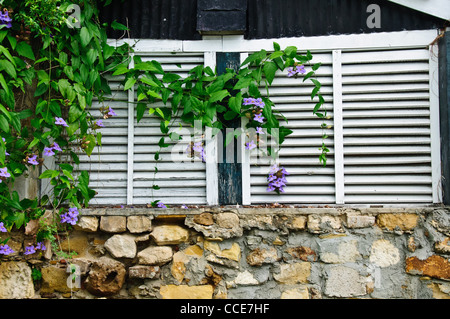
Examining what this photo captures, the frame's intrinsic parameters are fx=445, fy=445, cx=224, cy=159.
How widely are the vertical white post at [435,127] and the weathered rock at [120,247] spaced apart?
2.25 meters

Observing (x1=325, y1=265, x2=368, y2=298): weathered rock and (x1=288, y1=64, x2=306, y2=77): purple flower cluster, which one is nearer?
(x1=325, y1=265, x2=368, y2=298): weathered rock

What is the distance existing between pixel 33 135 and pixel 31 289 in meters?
1.11

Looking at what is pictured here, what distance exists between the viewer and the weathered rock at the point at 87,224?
3.25 metres

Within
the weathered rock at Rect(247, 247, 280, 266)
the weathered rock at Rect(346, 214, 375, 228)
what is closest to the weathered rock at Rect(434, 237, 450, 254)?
the weathered rock at Rect(346, 214, 375, 228)

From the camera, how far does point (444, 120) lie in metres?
3.25

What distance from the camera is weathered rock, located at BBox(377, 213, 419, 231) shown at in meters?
3.20

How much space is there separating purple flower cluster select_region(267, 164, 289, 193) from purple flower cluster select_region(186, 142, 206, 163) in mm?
522

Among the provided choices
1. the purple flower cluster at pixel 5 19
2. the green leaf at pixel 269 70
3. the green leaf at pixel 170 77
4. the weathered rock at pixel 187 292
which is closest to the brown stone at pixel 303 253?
the weathered rock at pixel 187 292

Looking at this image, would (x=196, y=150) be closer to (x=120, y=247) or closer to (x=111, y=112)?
(x=111, y=112)

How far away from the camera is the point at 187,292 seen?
3211mm

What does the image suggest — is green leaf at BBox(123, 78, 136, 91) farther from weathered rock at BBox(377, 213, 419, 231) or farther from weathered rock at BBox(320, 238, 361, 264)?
weathered rock at BBox(377, 213, 419, 231)

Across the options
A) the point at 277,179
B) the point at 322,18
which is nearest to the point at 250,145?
the point at 277,179

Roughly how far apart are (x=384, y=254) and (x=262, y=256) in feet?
2.87

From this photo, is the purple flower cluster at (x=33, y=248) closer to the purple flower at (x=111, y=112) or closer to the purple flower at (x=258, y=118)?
the purple flower at (x=111, y=112)
